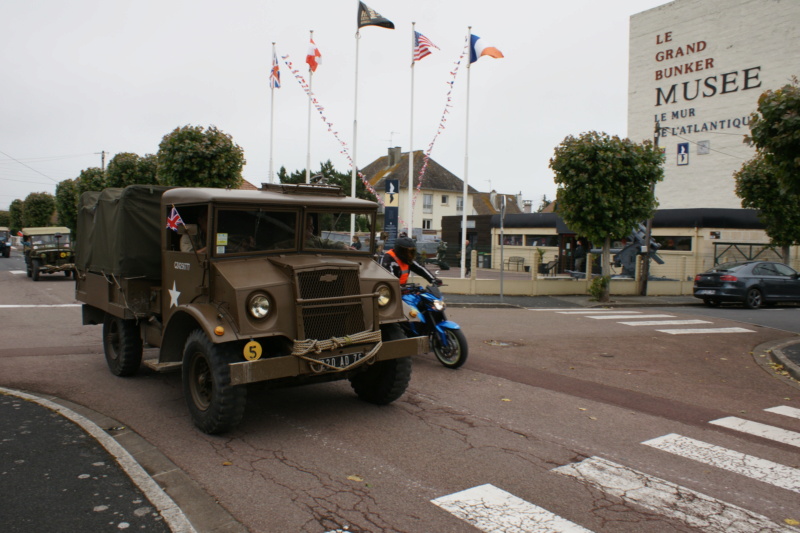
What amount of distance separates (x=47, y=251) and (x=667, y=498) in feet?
88.0

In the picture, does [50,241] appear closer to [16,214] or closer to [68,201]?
[68,201]

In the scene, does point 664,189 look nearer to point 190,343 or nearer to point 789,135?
point 789,135

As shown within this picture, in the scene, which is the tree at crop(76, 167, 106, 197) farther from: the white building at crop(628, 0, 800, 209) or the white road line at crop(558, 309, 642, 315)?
the white building at crop(628, 0, 800, 209)

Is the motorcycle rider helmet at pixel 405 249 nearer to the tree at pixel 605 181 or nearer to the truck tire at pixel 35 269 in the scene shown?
the tree at pixel 605 181

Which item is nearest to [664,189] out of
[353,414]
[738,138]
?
[738,138]

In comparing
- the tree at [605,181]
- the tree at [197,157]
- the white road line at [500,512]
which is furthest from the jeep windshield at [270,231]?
the tree at [197,157]

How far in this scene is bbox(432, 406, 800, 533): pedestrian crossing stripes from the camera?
398 cm

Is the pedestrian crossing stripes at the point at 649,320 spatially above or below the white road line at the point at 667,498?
below

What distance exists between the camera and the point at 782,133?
10.3 m

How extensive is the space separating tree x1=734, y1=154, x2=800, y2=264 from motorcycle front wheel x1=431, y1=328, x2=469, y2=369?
63.5 ft

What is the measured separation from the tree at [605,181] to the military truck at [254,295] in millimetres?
13871

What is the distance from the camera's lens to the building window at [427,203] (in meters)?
62.7

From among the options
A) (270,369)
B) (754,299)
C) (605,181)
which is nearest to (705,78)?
(754,299)

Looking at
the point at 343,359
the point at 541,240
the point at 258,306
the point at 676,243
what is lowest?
the point at 343,359
